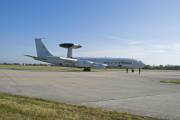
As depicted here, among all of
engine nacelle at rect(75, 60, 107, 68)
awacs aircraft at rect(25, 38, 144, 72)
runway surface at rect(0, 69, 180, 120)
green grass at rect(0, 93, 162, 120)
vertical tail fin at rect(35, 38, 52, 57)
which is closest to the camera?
green grass at rect(0, 93, 162, 120)

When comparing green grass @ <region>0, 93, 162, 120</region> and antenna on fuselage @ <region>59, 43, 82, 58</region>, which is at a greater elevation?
antenna on fuselage @ <region>59, 43, 82, 58</region>

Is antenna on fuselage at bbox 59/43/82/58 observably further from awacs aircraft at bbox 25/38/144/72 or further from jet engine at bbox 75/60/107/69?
jet engine at bbox 75/60/107/69

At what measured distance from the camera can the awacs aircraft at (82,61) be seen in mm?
69562

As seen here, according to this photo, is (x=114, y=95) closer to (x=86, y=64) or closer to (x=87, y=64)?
(x=86, y=64)

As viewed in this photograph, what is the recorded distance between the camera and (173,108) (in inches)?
447

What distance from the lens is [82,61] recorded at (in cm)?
6975

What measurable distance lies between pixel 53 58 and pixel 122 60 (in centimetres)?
1649

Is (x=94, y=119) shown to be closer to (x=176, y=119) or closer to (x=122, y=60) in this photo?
(x=176, y=119)

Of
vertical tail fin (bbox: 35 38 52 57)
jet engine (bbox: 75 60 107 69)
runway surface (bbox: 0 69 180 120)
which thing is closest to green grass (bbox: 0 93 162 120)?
runway surface (bbox: 0 69 180 120)

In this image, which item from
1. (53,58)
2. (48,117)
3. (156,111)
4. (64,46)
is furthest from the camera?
(64,46)

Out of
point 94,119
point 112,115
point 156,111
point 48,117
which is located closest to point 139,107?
point 156,111

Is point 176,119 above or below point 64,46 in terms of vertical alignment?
below

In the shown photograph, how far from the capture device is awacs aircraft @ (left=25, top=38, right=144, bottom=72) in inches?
2739

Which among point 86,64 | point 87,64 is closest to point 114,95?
point 86,64
